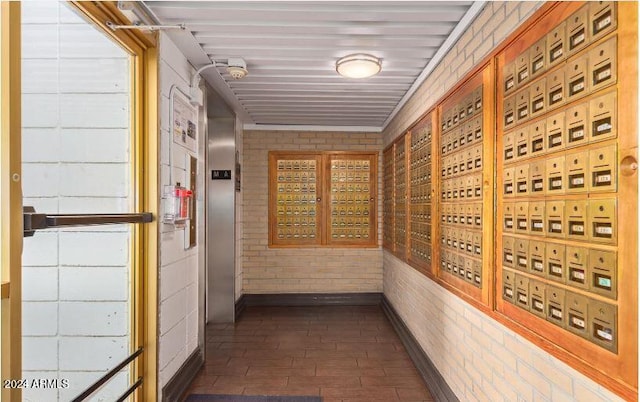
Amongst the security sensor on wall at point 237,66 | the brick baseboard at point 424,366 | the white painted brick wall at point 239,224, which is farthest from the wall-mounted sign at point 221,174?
the brick baseboard at point 424,366

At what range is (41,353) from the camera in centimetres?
192

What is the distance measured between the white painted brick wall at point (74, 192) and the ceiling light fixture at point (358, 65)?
142cm

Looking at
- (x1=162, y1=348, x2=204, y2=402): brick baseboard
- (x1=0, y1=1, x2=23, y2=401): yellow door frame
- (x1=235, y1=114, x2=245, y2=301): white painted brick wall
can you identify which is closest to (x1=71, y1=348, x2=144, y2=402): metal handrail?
(x1=162, y1=348, x2=204, y2=402): brick baseboard

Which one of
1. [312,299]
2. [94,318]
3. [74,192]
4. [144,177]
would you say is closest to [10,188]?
[74,192]

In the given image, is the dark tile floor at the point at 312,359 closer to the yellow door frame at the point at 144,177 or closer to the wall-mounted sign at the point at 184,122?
the yellow door frame at the point at 144,177

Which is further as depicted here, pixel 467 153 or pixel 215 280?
pixel 215 280

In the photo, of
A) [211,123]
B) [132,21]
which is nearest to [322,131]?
[211,123]

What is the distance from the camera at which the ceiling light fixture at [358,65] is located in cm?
260

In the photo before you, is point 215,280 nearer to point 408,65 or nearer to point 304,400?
point 304,400

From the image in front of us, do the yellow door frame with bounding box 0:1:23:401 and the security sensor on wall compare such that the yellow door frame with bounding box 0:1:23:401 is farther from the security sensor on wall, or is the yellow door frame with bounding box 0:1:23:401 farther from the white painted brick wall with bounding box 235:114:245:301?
the white painted brick wall with bounding box 235:114:245:301

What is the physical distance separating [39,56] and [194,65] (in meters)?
1.09

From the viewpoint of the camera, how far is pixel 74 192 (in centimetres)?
200

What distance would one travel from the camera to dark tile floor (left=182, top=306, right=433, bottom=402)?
272cm

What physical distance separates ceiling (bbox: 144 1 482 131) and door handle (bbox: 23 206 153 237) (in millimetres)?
1162
